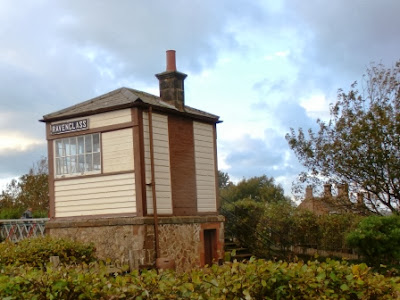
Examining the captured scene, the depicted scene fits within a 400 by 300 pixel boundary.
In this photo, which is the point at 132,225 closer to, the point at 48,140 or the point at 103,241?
the point at 103,241

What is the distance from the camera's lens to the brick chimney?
1719 centimetres

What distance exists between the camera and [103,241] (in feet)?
50.4

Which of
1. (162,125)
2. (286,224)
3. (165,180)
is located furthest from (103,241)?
(286,224)

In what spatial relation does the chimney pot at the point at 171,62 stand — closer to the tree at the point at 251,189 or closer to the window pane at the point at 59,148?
the window pane at the point at 59,148

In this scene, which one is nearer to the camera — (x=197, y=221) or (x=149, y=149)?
(x=149, y=149)

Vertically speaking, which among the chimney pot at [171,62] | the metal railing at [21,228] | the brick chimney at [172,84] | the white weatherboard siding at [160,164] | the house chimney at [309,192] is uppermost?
the chimney pot at [171,62]

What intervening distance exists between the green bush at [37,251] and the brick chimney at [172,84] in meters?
5.40

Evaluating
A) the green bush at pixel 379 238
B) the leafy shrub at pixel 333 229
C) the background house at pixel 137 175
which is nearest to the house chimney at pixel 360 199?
the leafy shrub at pixel 333 229

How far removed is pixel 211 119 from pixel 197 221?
3.38 metres

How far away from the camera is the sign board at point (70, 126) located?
1612 centimetres

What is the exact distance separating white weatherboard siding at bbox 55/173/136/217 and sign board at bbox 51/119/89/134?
1469 mm

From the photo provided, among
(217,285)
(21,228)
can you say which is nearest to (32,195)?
(21,228)

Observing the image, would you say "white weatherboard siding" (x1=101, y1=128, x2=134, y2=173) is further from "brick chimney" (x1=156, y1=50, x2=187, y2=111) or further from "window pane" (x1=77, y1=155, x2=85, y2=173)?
"brick chimney" (x1=156, y1=50, x2=187, y2=111)

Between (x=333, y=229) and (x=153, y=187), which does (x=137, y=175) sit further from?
(x=333, y=229)
